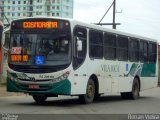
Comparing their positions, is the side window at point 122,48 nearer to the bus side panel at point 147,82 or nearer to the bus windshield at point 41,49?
the bus side panel at point 147,82

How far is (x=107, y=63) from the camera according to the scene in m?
21.3

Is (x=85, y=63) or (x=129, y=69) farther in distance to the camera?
(x=129, y=69)

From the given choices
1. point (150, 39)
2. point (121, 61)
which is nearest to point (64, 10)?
point (150, 39)

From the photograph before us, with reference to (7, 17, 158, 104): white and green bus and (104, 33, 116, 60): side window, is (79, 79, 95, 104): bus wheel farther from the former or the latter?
(104, 33, 116, 60): side window

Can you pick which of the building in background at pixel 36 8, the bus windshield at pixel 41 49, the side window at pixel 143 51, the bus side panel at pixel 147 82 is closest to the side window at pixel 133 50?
the side window at pixel 143 51

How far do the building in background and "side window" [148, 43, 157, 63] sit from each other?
3317cm

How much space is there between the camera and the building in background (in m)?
61.2

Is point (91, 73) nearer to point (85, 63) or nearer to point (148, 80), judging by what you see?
point (85, 63)

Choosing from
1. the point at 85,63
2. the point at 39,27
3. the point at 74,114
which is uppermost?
the point at 39,27

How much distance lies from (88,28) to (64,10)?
42995 mm

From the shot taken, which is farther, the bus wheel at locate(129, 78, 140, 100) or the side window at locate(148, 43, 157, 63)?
the side window at locate(148, 43, 157, 63)

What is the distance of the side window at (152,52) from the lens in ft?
87.9

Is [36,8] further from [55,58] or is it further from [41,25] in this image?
[55,58]

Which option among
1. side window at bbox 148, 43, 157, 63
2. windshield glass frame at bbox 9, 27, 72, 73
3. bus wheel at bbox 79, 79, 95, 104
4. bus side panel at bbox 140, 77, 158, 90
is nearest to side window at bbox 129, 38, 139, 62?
bus side panel at bbox 140, 77, 158, 90
